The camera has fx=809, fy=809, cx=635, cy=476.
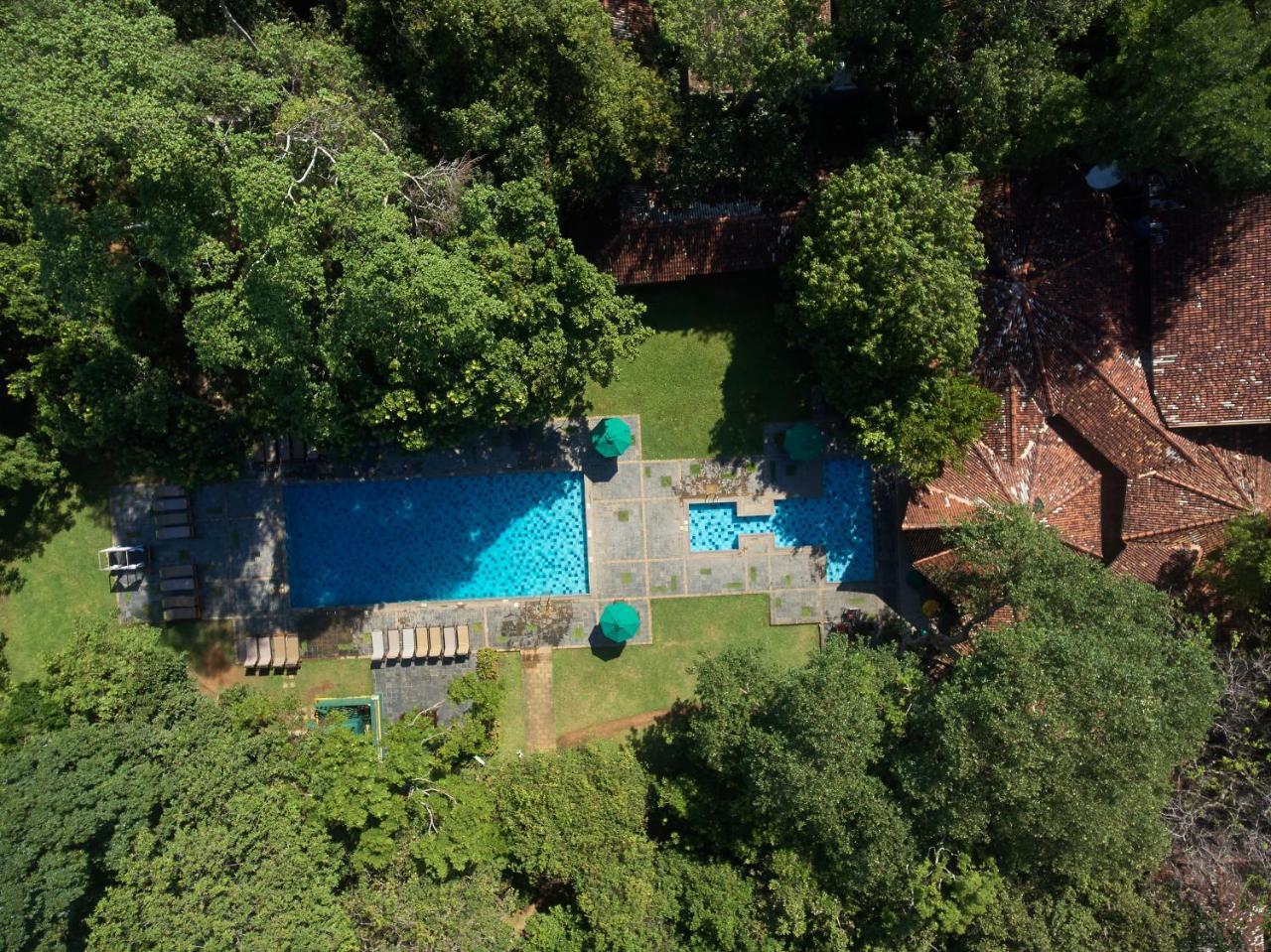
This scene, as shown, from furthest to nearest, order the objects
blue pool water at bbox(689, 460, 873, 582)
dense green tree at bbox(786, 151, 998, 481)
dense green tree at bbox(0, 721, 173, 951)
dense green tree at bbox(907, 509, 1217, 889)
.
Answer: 1. blue pool water at bbox(689, 460, 873, 582)
2. dense green tree at bbox(786, 151, 998, 481)
3. dense green tree at bbox(0, 721, 173, 951)
4. dense green tree at bbox(907, 509, 1217, 889)

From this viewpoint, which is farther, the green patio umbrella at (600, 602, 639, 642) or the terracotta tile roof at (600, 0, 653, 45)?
the green patio umbrella at (600, 602, 639, 642)

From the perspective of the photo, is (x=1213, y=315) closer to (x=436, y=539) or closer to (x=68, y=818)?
(x=436, y=539)

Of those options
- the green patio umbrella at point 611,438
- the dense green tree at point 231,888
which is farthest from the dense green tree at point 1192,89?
the dense green tree at point 231,888

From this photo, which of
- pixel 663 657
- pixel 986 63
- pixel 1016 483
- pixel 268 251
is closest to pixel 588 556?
pixel 663 657

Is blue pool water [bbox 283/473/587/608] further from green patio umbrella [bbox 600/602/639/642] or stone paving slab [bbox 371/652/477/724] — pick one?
stone paving slab [bbox 371/652/477/724]

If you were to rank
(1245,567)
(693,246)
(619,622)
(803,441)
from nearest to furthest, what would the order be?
(1245,567) → (693,246) → (803,441) → (619,622)

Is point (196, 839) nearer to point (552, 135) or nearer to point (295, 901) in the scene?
point (295, 901)

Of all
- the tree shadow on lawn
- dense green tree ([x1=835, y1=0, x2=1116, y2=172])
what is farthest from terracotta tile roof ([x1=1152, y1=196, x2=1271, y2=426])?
the tree shadow on lawn
